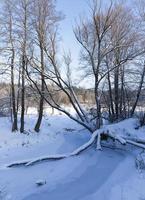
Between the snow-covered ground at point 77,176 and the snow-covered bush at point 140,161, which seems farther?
the snow-covered bush at point 140,161

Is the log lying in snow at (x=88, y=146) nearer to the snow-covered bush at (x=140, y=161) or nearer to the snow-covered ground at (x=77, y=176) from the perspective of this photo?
the snow-covered ground at (x=77, y=176)

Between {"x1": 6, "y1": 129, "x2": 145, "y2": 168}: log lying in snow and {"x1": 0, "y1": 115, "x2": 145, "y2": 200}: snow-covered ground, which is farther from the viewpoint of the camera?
{"x1": 6, "y1": 129, "x2": 145, "y2": 168}: log lying in snow

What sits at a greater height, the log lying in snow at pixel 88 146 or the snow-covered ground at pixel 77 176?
the log lying in snow at pixel 88 146

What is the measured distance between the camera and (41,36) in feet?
55.0

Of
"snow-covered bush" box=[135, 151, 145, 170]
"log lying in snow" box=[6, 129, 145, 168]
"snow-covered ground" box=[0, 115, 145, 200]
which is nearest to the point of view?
"snow-covered ground" box=[0, 115, 145, 200]

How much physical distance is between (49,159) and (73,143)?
4774 millimetres

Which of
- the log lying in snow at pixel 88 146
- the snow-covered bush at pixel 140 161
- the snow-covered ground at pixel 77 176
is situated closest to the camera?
the snow-covered ground at pixel 77 176

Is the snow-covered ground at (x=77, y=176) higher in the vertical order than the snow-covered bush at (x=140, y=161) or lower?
lower

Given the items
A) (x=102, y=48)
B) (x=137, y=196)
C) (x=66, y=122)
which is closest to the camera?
(x=137, y=196)

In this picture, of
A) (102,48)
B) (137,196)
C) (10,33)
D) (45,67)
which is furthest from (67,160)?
(10,33)

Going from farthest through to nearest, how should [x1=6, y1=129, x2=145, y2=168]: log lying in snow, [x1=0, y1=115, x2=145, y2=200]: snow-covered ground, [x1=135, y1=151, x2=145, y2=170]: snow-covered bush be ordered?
1. [x1=6, y1=129, x2=145, y2=168]: log lying in snow
2. [x1=135, y1=151, x2=145, y2=170]: snow-covered bush
3. [x1=0, y1=115, x2=145, y2=200]: snow-covered ground

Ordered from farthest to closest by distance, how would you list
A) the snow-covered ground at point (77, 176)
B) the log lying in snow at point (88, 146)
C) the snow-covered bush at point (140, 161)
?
the log lying in snow at point (88, 146) < the snow-covered bush at point (140, 161) < the snow-covered ground at point (77, 176)

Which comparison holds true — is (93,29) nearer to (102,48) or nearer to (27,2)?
(102,48)

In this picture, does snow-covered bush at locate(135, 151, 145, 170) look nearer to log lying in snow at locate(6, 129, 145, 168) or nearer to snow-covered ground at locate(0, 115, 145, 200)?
snow-covered ground at locate(0, 115, 145, 200)
